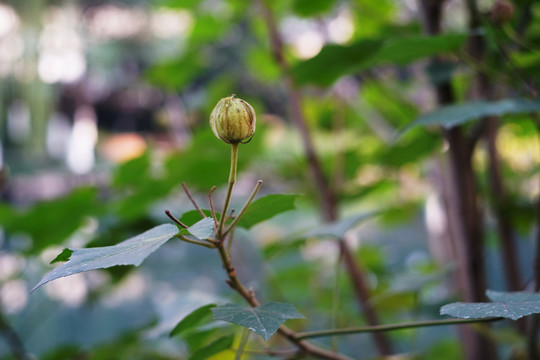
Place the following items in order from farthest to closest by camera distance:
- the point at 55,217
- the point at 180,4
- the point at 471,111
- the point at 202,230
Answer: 1. the point at 180,4
2. the point at 55,217
3. the point at 471,111
4. the point at 202,230

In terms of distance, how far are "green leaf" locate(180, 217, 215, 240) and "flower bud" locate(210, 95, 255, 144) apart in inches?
1.4

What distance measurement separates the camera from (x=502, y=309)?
0.60 feet

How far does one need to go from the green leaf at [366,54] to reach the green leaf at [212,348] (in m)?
0.19

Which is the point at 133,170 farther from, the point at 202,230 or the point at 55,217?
the point at 202,230

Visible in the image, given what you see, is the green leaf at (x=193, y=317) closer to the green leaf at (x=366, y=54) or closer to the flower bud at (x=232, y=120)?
the flower bud at (x=232, y=120)

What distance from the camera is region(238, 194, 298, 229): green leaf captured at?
0.22 metres

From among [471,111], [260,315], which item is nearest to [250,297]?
[260,315]

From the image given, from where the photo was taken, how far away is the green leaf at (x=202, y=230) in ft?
0.54

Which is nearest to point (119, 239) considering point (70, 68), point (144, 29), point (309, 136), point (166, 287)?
point (309, 136)

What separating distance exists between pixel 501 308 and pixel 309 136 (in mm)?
365

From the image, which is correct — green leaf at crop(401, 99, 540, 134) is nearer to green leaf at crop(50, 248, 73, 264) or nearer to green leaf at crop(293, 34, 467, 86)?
green leaf at crop(293, 34, 467, 86)

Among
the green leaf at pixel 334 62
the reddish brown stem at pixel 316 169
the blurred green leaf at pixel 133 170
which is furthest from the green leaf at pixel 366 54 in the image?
the blurred green leaf at pixel 133 170

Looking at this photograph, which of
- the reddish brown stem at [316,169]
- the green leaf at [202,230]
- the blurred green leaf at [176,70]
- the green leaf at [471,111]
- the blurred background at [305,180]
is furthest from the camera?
the blurred green leaf at [176,70]

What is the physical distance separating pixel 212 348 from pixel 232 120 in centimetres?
11
